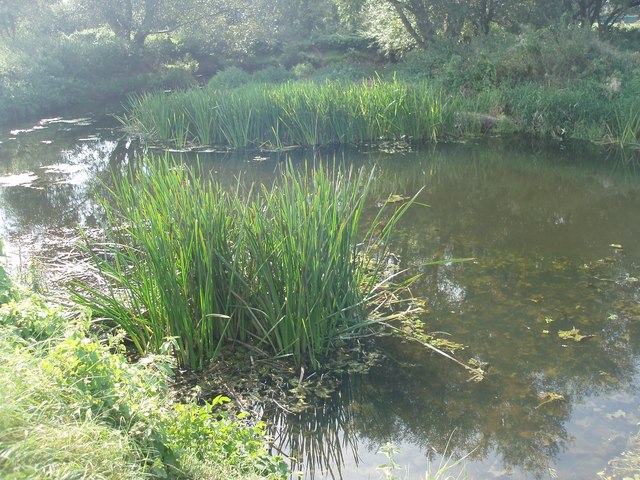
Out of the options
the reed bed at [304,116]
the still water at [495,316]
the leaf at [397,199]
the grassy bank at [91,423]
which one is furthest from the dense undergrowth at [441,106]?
the grassy bank at [91,423]

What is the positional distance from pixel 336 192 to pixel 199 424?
6.26 feet

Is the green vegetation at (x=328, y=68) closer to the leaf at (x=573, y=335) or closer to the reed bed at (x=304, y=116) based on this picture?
the reed bed at (x=304, y=116)

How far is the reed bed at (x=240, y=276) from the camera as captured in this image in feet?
12.7

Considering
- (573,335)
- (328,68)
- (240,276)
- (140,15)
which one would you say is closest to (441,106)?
(573,335)

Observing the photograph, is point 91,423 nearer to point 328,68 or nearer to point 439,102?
point 439,102

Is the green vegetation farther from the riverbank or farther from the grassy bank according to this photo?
the grassy bank

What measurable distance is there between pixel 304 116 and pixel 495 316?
6767 mm

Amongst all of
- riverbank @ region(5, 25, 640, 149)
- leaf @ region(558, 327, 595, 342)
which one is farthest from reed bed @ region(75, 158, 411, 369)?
riverbank @ region(5, 25, 640, 149)

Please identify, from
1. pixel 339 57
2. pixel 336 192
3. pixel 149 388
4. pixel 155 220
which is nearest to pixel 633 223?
pixel 336 192

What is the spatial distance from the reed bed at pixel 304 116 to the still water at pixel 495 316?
1038mm

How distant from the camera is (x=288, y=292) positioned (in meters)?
3.97

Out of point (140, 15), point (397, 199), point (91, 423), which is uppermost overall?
point (140, 15)

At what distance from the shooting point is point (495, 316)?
4.94 m

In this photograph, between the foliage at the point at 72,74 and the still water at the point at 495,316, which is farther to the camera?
the foliage at the point at 72,74
